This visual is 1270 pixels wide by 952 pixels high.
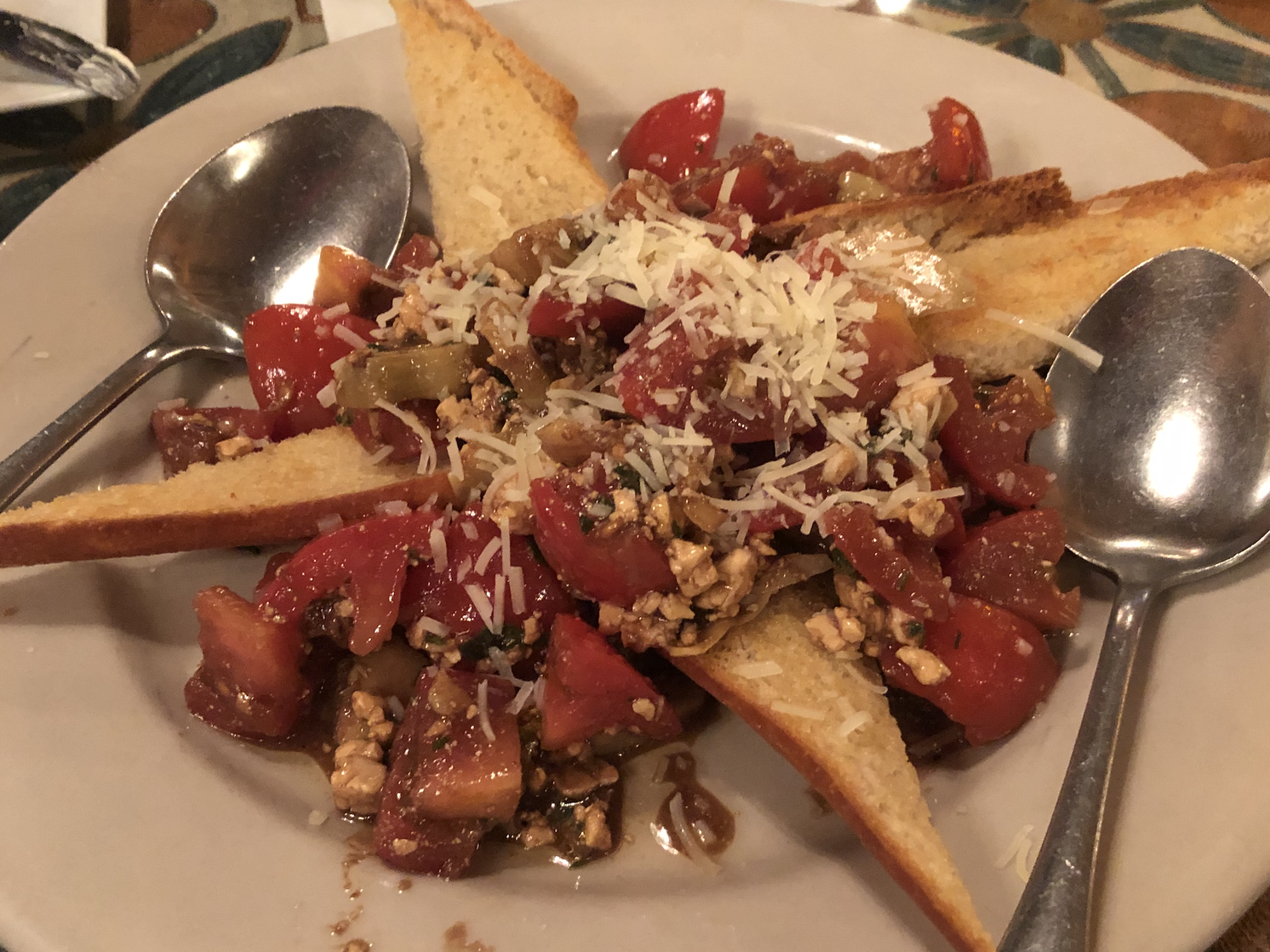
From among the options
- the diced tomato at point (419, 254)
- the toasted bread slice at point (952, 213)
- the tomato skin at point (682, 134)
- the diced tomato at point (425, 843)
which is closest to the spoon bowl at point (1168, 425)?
the toasted bread slice at point (952, 213)

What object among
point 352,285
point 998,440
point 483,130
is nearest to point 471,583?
point 352,285

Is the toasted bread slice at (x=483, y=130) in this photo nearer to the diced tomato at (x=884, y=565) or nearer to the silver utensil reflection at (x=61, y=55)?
the silver utensil reflection at (x=61, y=55)

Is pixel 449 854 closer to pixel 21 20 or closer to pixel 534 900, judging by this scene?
pixel 534 900

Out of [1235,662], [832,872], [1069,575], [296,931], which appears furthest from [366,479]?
[1235,662]

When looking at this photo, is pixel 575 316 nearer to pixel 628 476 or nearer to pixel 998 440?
pixel 628 476

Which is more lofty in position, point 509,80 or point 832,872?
point 509,80

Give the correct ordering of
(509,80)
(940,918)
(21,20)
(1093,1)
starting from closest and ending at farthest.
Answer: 1. (940,918)
2. (509,80)
3. (21,20)
4. (1093,1)
